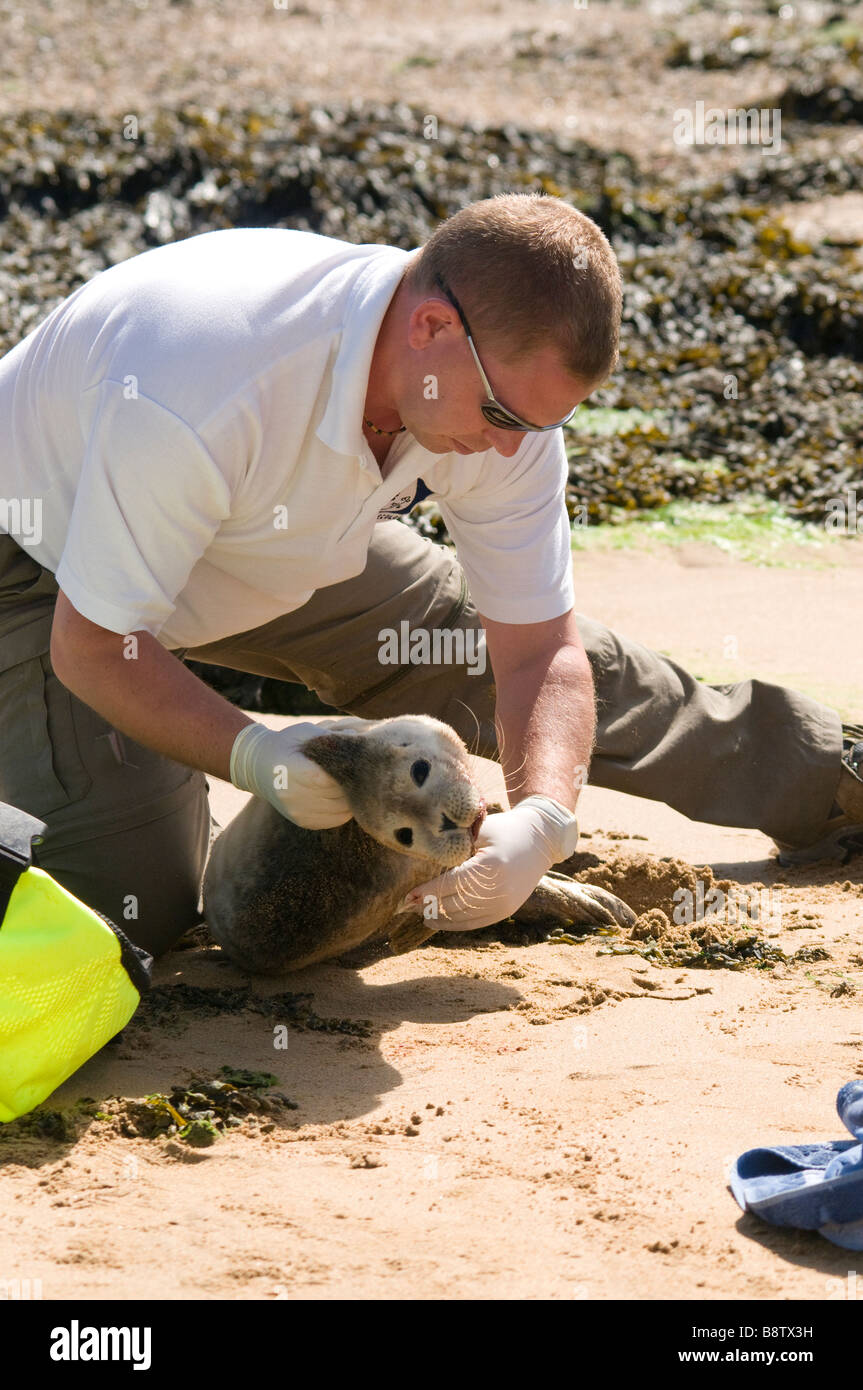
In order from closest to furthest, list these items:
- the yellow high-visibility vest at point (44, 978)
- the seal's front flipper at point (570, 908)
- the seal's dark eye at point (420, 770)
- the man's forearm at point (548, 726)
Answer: the yellow high-visibility vest at point (44, 978), the seal's dark eye at point (420, 770), the man's forearm at point (548, 726), the seal's front flipper at point (570, 908)

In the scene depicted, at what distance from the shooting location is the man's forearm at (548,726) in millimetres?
3760

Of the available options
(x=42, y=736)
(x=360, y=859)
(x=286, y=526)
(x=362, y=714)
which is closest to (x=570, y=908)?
(x=360, y=859)

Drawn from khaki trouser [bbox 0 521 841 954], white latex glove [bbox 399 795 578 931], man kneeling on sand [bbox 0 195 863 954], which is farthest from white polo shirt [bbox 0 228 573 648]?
white latex glove [bbox 399 795 578 931]

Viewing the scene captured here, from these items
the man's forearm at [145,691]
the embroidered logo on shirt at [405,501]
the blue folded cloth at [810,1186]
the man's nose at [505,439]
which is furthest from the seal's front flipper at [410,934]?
the blue folded cloth at [810,1186]

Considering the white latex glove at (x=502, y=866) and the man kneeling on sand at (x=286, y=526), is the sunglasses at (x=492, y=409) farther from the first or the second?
the white latex glove at (x=502, y=866)

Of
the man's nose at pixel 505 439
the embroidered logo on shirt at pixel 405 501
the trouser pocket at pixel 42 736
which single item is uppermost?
the man's nose at pixel 505 439

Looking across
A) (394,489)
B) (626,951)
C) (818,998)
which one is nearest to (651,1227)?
(818,998)

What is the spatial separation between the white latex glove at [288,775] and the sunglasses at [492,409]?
799 mm

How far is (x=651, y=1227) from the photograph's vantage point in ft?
8.30

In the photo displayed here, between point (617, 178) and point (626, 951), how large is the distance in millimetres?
10250

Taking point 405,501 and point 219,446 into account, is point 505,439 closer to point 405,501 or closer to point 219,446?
point 405,501

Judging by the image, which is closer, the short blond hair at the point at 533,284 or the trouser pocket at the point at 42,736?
the short blond hair at the point at 533,284

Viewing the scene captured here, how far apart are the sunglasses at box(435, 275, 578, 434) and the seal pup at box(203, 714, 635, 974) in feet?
2.35

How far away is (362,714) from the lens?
4.56 m
